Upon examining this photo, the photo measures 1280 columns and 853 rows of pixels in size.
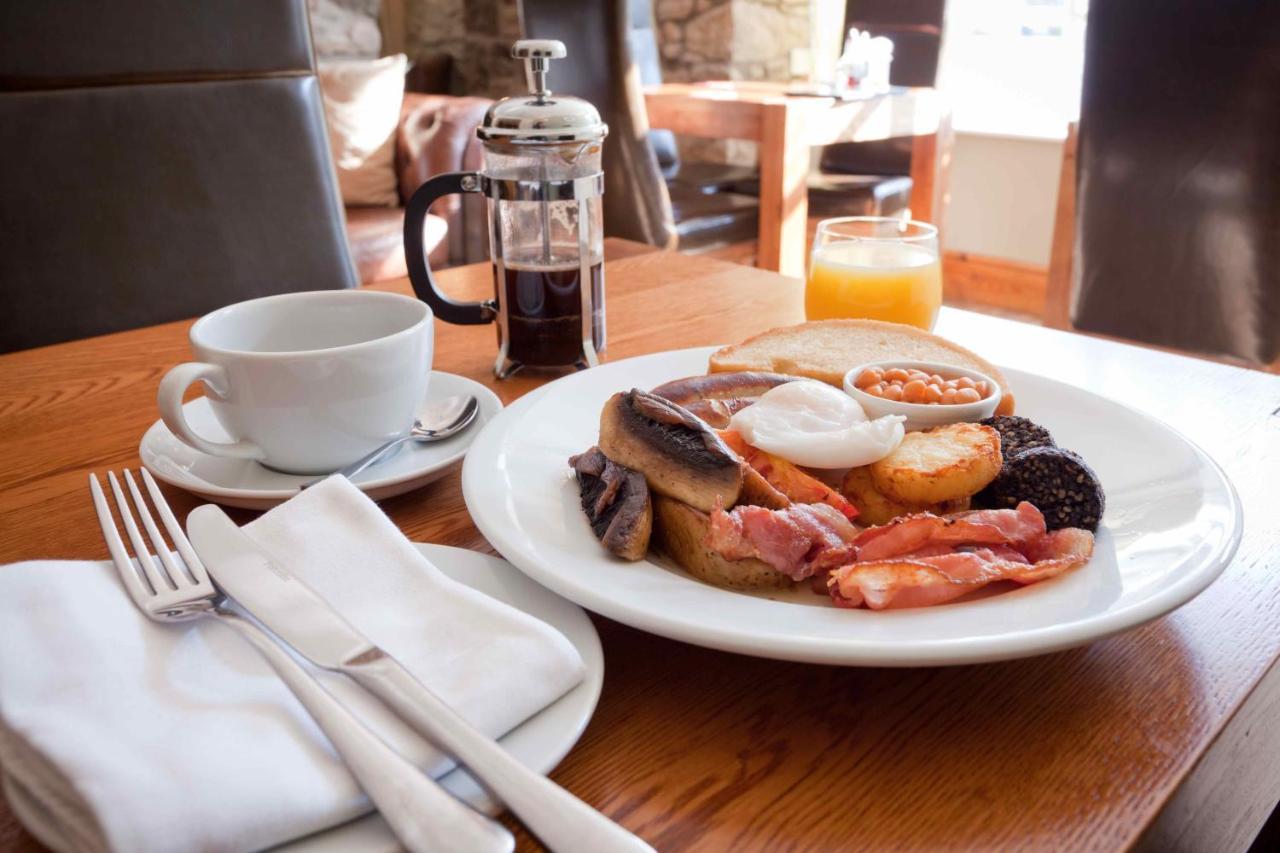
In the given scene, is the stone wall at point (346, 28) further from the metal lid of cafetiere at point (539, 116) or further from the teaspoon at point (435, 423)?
the teaspoon at point (435, 423)

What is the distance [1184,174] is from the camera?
73.4 inches

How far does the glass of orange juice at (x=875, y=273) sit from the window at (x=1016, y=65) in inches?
128

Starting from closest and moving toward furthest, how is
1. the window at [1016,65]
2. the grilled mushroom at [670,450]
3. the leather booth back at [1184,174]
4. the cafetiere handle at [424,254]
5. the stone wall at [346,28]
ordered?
the grilled mushroom at [670,450], the cafetiere handle at [424,254], the leather booth back at [1184,174], the window at [1016,65], the stone wall at [346,28]

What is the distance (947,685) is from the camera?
0.49 meters

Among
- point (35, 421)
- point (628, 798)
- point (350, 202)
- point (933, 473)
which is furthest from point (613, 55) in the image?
point (628, 798)

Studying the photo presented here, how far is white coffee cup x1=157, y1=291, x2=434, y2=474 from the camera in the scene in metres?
0.67

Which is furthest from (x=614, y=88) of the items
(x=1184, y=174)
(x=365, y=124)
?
(x=1184, y=174)

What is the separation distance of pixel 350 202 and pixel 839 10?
2.54 meters

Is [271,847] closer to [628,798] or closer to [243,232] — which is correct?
[628,798]

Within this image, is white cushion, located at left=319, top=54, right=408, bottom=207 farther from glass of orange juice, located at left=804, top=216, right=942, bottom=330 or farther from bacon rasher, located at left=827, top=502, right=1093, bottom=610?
bacon rasher, located at left=827, top=502, right=1093, bottom=610

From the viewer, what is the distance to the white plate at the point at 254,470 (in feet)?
2.21

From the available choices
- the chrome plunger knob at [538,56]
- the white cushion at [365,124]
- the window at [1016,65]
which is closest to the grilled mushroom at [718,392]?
the chrome plunger knob at [538,56]

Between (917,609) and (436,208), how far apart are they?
328 cm

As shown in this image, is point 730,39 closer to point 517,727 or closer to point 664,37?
point 664,37
